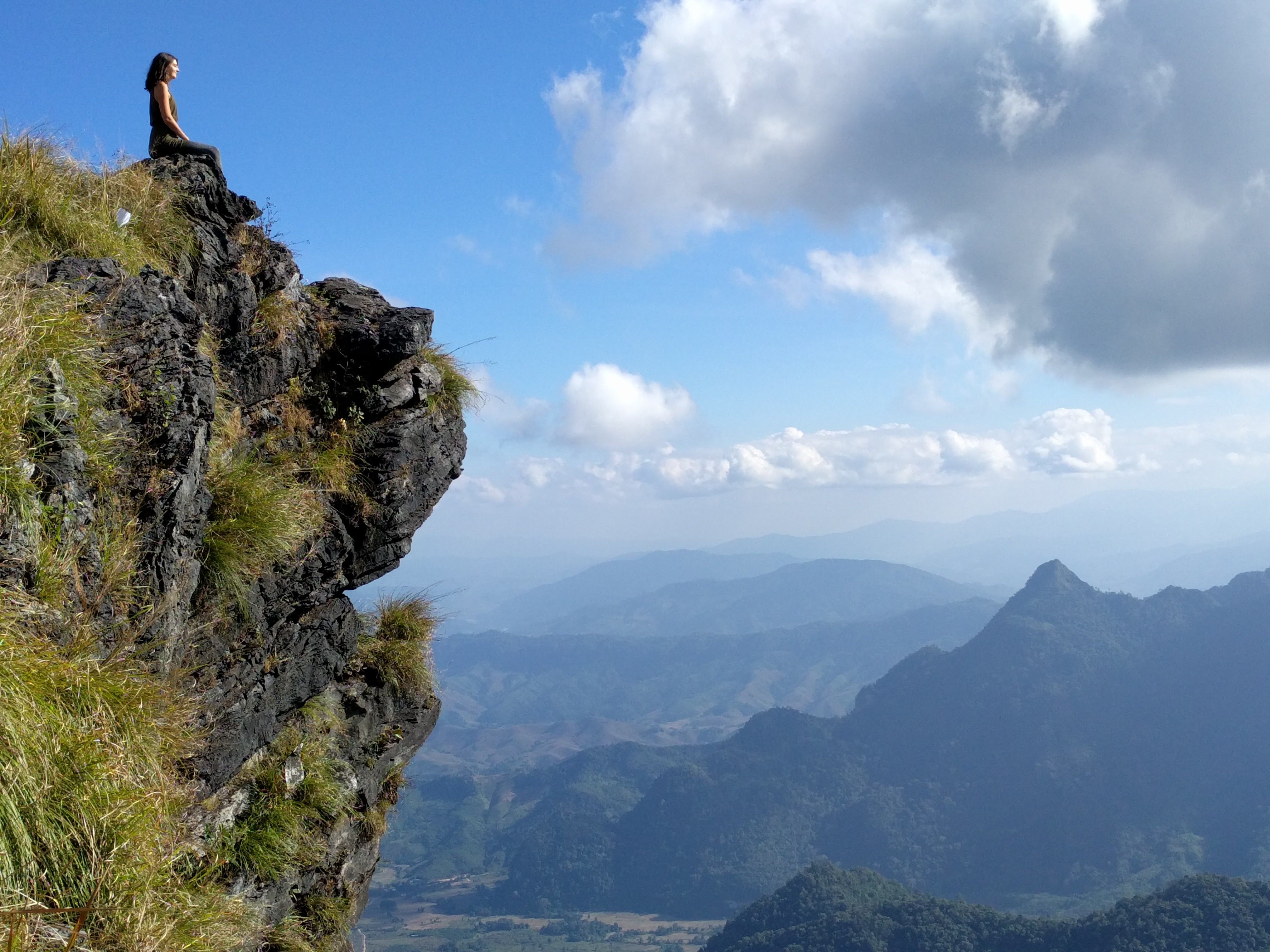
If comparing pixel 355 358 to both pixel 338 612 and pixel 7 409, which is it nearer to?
pixel 338 612

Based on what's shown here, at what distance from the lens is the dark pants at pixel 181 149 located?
901 cm

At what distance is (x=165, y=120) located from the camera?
364 inches

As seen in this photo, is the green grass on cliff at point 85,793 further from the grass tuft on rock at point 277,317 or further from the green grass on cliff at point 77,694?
the grass tuft on rock at point 277,317

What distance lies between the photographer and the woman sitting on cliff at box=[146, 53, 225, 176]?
905cm

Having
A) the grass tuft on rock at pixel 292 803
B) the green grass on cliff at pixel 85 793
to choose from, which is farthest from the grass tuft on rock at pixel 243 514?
the grass tuft on rock at pixel 292 803

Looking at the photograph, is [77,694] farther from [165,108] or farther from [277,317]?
[165,108]

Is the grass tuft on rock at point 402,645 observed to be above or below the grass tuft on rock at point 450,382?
below

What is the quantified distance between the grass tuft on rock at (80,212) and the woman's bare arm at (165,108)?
4.23 ft

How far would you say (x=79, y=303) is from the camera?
6273 mm

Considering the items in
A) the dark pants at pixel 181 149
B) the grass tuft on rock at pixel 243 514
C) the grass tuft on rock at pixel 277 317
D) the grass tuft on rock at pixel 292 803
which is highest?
the dark pants at pixel 181 149

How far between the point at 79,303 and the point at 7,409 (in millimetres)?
1378

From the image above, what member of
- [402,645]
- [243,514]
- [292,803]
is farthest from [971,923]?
[243,514]

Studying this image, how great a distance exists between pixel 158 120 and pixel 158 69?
2.34ft

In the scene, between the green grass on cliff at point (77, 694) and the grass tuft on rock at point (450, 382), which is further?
the grass tuft on rock at point (450, 382)
